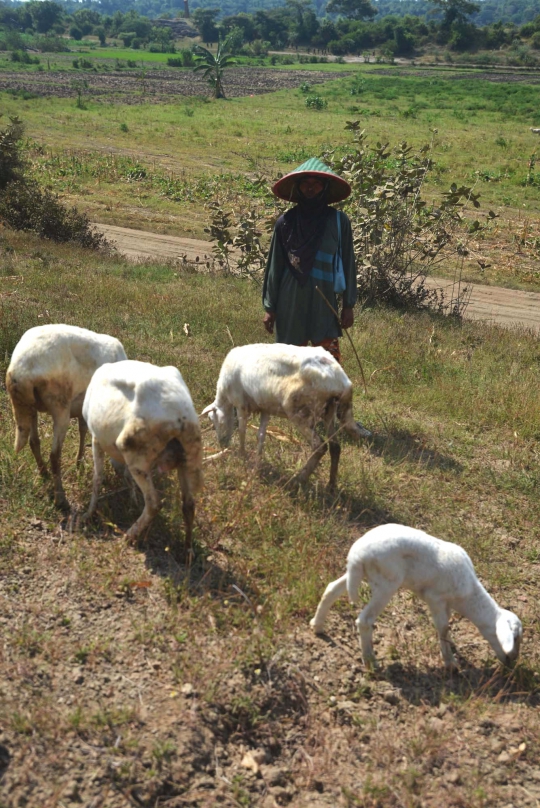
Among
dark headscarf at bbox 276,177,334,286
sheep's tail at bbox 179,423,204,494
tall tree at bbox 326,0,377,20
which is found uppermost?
tall tree at bbox 326,0,377,20

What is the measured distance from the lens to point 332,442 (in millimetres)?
5961

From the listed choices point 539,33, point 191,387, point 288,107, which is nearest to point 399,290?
point 191,387

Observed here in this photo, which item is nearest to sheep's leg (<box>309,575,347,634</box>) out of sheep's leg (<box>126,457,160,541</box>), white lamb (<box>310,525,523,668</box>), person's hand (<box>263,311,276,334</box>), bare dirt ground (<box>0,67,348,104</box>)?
white lamb (<box>310,525,523,668</box>)

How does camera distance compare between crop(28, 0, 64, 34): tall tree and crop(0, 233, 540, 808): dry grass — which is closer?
crop(0, 233, 540, 808): dry grass

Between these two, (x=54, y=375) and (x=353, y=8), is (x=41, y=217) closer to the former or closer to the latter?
(x=54, y=375)

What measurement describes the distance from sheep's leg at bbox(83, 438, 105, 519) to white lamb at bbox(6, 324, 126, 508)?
0.90 ft

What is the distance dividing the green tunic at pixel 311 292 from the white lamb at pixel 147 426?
88.9 inches

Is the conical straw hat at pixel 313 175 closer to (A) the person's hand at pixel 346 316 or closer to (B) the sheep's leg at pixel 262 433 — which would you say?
(A) the person's hand at pixel 346 316

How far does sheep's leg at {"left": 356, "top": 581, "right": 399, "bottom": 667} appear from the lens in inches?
167

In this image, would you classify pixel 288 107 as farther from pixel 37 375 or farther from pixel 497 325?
pixel 37 375

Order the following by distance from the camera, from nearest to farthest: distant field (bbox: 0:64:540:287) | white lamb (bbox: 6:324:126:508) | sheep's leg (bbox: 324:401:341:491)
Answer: white lamb (bbox: 6:324:126:508)
sheep's leg (bbox: 324:401:341:491)
distant field (bbox: 0:64:540:287)

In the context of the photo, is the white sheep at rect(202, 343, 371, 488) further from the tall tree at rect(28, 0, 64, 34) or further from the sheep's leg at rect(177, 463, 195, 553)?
the tall tree at rect(28, 0, 64, 34)

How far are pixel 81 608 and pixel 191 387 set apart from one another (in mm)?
3768

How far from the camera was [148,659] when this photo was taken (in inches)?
164
